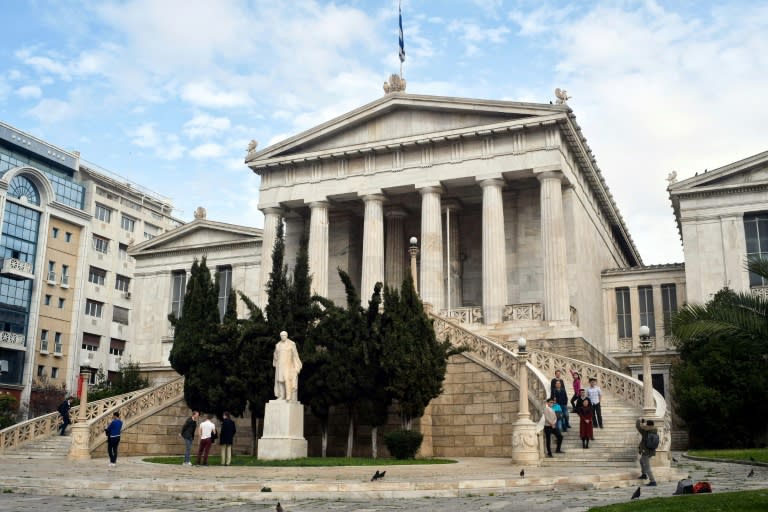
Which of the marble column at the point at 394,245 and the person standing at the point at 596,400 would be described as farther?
the marble column at the point at 394,245

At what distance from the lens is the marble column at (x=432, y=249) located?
40094mm

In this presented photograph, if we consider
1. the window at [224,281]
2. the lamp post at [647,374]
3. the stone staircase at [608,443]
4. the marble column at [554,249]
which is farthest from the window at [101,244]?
the lamp post at [647,374]

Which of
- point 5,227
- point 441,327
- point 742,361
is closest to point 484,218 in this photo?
point 441,327

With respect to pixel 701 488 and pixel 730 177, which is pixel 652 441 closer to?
pixel 701 488

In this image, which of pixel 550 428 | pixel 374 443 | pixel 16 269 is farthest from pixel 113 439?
pixel 16 269

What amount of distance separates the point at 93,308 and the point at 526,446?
5597 centimetres

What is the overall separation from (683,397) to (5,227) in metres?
48.6

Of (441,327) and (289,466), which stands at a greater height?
(441,327)

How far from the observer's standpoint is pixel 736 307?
854 inches

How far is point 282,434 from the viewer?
23531 millimetres

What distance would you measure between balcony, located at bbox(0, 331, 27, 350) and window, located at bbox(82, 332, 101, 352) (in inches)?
279

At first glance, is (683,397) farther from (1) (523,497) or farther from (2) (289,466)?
(1) (523,497)

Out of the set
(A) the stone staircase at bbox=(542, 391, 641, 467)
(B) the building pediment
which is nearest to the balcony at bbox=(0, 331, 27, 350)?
(B) the building pediment

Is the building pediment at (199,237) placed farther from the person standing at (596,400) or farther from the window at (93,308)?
the person standing at (596,400)
